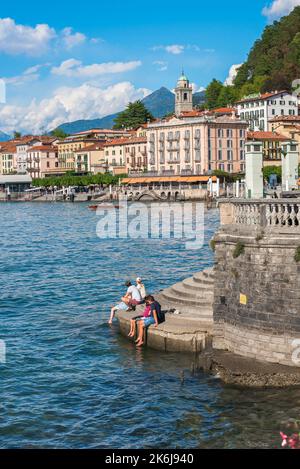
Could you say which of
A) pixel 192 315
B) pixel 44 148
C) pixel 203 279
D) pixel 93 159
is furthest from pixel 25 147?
pixel 192 315

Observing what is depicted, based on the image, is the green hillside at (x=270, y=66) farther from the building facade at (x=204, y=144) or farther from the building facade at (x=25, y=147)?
the building facade at (x=25, y=147)

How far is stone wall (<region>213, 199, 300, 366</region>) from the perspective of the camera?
15883 mm

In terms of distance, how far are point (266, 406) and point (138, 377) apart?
3668 millimetres

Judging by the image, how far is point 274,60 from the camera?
17075 cm

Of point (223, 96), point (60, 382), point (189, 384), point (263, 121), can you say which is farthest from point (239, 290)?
point (223, 96)

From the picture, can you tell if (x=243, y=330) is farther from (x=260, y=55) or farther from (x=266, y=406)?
(x=260, y=55)

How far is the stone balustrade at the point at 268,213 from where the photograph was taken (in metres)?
15.9

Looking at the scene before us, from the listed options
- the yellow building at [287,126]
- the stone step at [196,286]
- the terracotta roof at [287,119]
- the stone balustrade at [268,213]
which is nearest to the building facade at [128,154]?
the yellow building at [287,126]

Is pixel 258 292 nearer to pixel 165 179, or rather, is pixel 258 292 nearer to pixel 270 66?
pixel 165 179

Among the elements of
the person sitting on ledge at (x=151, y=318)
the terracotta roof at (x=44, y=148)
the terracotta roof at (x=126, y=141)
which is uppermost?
the terracotta roof at (x=44, y=148)

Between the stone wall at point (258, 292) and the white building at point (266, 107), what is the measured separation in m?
122

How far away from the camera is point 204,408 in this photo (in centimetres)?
1551

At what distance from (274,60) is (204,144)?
53.4 meters

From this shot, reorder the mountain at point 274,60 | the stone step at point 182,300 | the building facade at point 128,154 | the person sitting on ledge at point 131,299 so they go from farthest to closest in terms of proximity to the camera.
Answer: the mountain at point 274,60 → the building facade at point 128,154 → the person sitting on ledge at point 131,299 → the stone step at point 182,300
